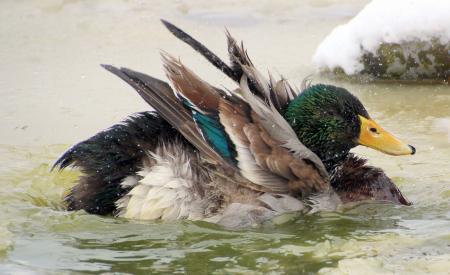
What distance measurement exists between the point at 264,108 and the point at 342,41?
3.19m

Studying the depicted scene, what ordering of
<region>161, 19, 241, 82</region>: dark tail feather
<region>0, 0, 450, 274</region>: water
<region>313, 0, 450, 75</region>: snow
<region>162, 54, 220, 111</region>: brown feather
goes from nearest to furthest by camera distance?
1. <region>0, 0, 450, 274</region>: water
2. <region>162, 54, 220, 111</region>: brown feather
3. <region>161, 19, 241, 82</region>: dark tail feather
4. <region>313, 0, 450, 75</region>: snow

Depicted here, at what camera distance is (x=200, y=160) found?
17.9 feet

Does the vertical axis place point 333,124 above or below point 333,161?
above

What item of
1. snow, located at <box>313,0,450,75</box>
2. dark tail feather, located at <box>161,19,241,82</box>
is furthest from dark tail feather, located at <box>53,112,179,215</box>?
snow, located at <box>313,0,450,75</box>

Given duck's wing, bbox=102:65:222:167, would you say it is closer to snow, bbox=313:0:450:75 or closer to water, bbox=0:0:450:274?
water, bbox=0:0:450:274

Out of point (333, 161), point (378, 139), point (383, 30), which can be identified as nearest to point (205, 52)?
point (333, 161)

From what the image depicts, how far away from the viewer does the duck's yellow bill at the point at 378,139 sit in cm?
570

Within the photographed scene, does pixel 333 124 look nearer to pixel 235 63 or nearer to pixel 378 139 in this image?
pixel 378 139

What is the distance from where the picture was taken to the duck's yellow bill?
5.70 m

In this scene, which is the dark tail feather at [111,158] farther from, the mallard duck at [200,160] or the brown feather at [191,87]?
the brown feather at [191,87]

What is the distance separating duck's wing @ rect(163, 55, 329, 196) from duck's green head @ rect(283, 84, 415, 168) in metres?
0.20

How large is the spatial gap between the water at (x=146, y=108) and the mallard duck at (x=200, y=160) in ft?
0.36

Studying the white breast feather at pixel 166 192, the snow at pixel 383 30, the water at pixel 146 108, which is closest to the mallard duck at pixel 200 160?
the white breast feather at pixel 166 192

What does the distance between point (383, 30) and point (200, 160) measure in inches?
140
